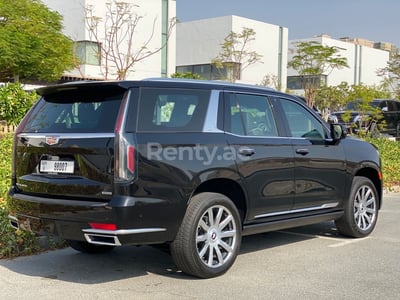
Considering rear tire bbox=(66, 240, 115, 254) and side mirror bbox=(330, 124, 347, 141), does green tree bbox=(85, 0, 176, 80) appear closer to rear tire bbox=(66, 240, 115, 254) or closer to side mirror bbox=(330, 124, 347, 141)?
side mirror bbox=(330, 124, 347, 141)

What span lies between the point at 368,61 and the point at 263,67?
1976 cm

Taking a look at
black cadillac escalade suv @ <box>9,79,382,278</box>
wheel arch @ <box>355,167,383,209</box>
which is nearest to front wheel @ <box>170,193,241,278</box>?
black cadillac escalade suv @ <box>9,79,382,278</box>

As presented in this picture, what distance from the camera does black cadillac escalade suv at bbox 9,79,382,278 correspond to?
4.84 m

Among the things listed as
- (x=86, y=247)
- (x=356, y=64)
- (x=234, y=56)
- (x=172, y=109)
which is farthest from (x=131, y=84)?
(x=356, y=64)

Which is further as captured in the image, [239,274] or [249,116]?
[249,116]

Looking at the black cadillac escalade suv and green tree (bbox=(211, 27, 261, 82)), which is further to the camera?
green tree (bbox=(211, 27, 261, 82))

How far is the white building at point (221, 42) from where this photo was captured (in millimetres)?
38812

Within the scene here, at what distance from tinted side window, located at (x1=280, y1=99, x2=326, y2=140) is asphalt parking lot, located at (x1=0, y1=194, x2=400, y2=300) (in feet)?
4.61

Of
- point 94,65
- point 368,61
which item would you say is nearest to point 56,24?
point 94,65

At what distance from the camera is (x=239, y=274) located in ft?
18.5

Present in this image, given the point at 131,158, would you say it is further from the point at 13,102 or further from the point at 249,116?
the point at 13,102

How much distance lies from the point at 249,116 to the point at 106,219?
2.08m

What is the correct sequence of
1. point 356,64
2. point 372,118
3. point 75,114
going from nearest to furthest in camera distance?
point 75,114
point 372,118
point 356,64

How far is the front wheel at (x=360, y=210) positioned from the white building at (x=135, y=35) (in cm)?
1837
